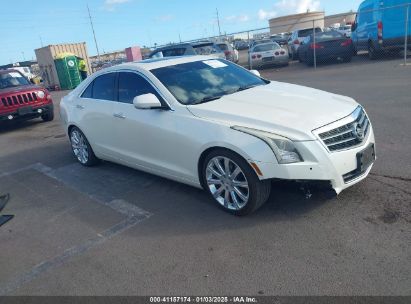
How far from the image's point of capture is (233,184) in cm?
403

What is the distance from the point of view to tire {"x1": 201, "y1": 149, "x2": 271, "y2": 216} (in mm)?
3818

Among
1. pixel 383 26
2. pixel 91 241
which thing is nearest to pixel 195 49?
pixel 383 26

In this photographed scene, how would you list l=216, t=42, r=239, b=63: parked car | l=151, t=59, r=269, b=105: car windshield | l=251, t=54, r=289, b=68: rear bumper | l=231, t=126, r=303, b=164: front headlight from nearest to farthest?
l=231, t=126, r=303, b=164: front headlight, l=151, t=59, r=269, b=105: car windshield, l=251, t=54, r=289, b=68: rear bumper, l=216, t=42, r=239, b=63: parked car

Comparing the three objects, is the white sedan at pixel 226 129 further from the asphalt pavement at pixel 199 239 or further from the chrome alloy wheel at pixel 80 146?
the chrome alloy wheel at pixel 80 146

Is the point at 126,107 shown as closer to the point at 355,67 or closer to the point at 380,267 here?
the point at 380,267

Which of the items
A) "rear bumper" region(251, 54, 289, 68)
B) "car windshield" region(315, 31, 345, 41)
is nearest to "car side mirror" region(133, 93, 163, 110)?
"car windshield" region(315, 31, 345, 41)

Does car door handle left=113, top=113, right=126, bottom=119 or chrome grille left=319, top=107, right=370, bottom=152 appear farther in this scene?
car door handle left=113, top=113, right=126, bottom=119

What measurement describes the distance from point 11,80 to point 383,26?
13566mm

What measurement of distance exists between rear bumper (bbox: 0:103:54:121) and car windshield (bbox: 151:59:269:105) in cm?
725

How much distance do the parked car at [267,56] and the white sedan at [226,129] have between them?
1382cm

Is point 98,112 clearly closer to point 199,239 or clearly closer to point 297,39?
point 199,239

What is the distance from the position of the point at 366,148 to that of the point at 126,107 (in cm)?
299

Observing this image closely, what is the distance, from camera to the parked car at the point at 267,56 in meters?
18.9

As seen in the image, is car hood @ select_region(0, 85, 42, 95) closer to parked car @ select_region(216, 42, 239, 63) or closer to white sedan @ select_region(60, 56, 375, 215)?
white sedan @ select_region(60, 56, 375, 215)
